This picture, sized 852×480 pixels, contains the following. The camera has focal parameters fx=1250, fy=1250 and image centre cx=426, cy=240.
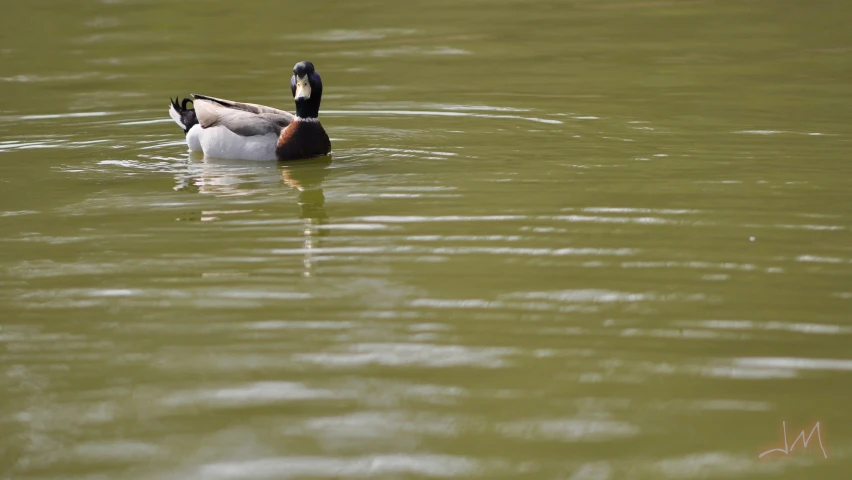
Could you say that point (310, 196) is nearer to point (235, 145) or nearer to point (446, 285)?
point (235, 145)

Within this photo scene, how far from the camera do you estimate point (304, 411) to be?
16.1 ft

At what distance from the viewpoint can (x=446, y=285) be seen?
6.45 m

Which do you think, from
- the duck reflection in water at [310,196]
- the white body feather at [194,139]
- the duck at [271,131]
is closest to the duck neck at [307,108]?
the duck at [271,131]

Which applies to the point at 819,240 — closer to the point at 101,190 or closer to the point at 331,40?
the point at 101,190

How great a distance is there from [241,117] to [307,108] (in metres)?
0.60

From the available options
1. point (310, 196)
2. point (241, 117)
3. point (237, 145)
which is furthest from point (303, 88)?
point (310, 196)

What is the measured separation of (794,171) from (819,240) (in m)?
1.97

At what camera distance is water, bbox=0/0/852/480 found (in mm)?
4676

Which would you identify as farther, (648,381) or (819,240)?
(819,240)

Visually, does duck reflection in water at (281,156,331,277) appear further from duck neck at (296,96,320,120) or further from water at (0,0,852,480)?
duck neck at (296,96,320,120)

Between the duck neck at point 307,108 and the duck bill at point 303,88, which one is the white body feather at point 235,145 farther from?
the duck bill at point 303,88

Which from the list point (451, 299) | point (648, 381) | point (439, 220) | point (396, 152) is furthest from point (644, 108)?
point (648, 381)

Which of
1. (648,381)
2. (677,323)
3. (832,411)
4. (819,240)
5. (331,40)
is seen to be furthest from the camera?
(331,40)

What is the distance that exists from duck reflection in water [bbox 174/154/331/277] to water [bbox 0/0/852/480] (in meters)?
0.04
